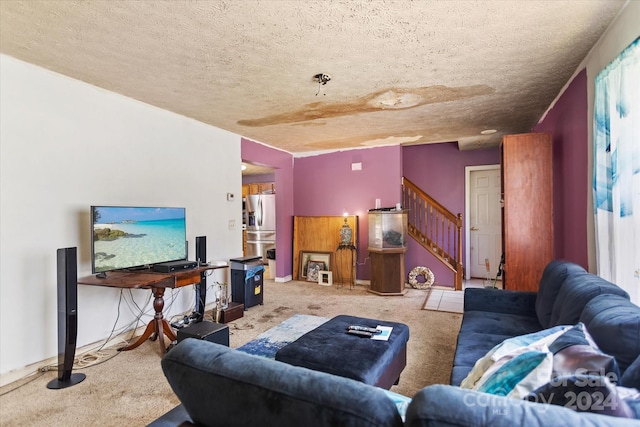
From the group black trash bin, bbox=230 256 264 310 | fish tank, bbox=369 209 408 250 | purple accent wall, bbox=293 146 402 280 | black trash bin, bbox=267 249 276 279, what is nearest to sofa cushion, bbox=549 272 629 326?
fish tank, bbox=369 209 408 250

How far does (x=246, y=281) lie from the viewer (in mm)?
4434

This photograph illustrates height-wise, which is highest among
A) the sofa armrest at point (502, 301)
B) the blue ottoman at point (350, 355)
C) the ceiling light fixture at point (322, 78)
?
the ceiling light fixture at point (322, 78)

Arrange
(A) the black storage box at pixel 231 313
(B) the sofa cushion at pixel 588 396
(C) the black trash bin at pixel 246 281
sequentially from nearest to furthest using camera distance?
(B) the sofa cushion at pixel 588 396 < (A) the black storage box at pixel 231 313 < (C) the black trash bin at pixel 246 281

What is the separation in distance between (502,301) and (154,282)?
2.93 metres

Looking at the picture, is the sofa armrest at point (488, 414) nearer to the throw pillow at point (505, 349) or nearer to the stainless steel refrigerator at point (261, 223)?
the throw pillow at point (505, 349)

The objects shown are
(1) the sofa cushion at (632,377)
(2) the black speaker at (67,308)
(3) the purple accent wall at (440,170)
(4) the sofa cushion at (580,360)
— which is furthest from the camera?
(3) the purple accent wall at (440,170)

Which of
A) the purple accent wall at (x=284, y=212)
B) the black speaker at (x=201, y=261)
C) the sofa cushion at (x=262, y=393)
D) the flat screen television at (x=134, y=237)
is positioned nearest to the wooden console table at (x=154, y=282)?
the flat screen television at (x=134, y=237)

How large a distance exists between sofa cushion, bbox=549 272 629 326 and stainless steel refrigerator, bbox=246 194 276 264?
5.43 metres

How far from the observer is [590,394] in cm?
83

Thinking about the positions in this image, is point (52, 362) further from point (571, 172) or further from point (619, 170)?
point (571, 172)

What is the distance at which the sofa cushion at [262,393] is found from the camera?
813 millimetres

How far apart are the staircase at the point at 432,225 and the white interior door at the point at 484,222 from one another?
537mm

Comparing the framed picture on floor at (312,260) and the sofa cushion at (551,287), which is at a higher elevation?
the sofa cushion at (551,287)

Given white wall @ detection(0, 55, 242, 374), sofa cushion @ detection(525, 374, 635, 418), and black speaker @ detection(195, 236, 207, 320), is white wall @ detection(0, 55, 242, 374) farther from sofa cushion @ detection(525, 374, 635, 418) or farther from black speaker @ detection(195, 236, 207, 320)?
sofa cushion @ detection(525, 374, 635, 418)
